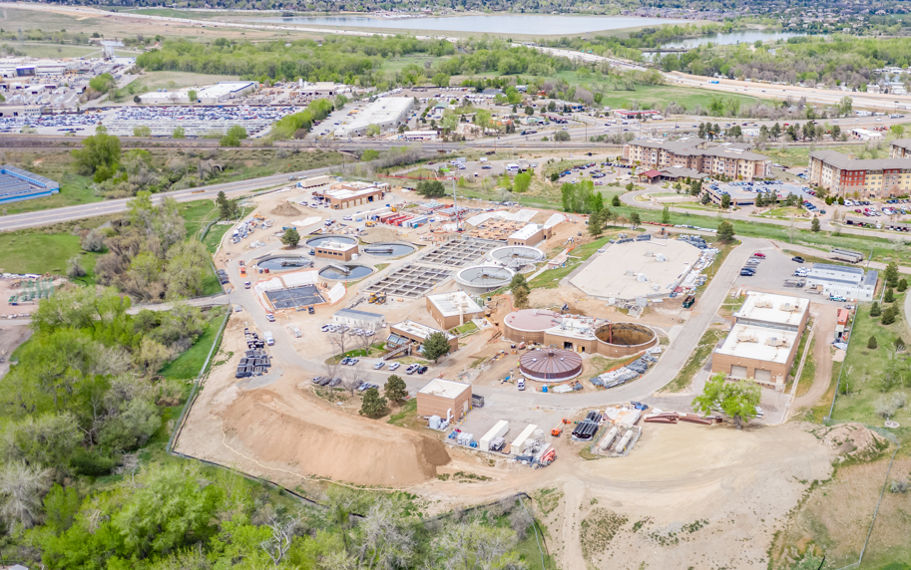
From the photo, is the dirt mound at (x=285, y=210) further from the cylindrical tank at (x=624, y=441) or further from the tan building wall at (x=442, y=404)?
the cylindrical tank at (x=624, y=441)

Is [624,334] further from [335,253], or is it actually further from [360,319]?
[335,253]

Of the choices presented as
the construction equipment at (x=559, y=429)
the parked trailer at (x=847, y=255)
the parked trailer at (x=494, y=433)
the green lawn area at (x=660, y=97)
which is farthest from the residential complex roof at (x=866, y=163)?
the parked trailer at (x=494, y=433)

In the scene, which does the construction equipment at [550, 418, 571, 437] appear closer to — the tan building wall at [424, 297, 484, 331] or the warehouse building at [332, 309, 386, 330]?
the tan building wall at [424, 297, 484, 331]

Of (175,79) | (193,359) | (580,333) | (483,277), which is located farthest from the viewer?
(175,79)

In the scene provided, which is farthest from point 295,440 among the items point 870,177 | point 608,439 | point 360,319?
point 870,177

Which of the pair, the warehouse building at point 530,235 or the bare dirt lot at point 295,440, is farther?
the warehouse building at point 530,235

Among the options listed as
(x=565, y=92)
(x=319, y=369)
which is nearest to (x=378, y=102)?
(x=565, y=92)

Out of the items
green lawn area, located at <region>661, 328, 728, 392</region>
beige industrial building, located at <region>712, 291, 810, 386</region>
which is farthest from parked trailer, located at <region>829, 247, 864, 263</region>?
green lawn area, located at <region>661, 328, 728, 392</region>
